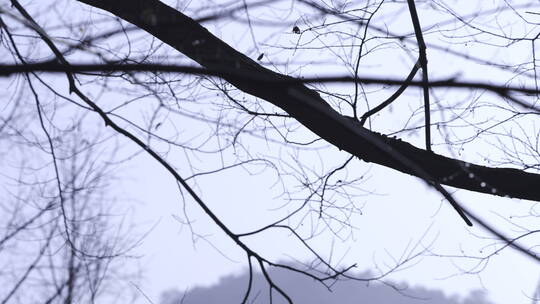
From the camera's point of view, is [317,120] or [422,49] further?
[422,49]

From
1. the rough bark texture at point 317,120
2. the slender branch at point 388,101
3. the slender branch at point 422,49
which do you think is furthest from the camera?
the slender branch at point 388,101

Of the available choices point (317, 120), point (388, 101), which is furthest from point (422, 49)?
point (317, 120)

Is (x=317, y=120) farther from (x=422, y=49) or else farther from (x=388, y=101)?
(x=422, y=49)

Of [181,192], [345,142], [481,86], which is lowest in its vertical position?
[481,86]

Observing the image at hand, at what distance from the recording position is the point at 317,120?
3098 millimetres

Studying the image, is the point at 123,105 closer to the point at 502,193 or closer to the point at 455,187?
the point at 455,187

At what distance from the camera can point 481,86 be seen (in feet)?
3.79

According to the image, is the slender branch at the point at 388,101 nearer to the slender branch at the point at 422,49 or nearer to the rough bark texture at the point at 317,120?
the slender branch at the point at 422,49

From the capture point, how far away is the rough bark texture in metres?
3.01

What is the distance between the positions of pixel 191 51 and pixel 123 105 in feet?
1.60

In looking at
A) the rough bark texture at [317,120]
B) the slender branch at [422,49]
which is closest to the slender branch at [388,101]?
the slender branch at [422,49]

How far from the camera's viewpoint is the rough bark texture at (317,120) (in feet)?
9.87

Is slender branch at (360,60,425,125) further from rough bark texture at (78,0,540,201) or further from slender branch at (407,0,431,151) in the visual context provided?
rough bark texture at (78,0,540,201)

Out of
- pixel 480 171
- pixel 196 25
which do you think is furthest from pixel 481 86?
pixel 196 25
